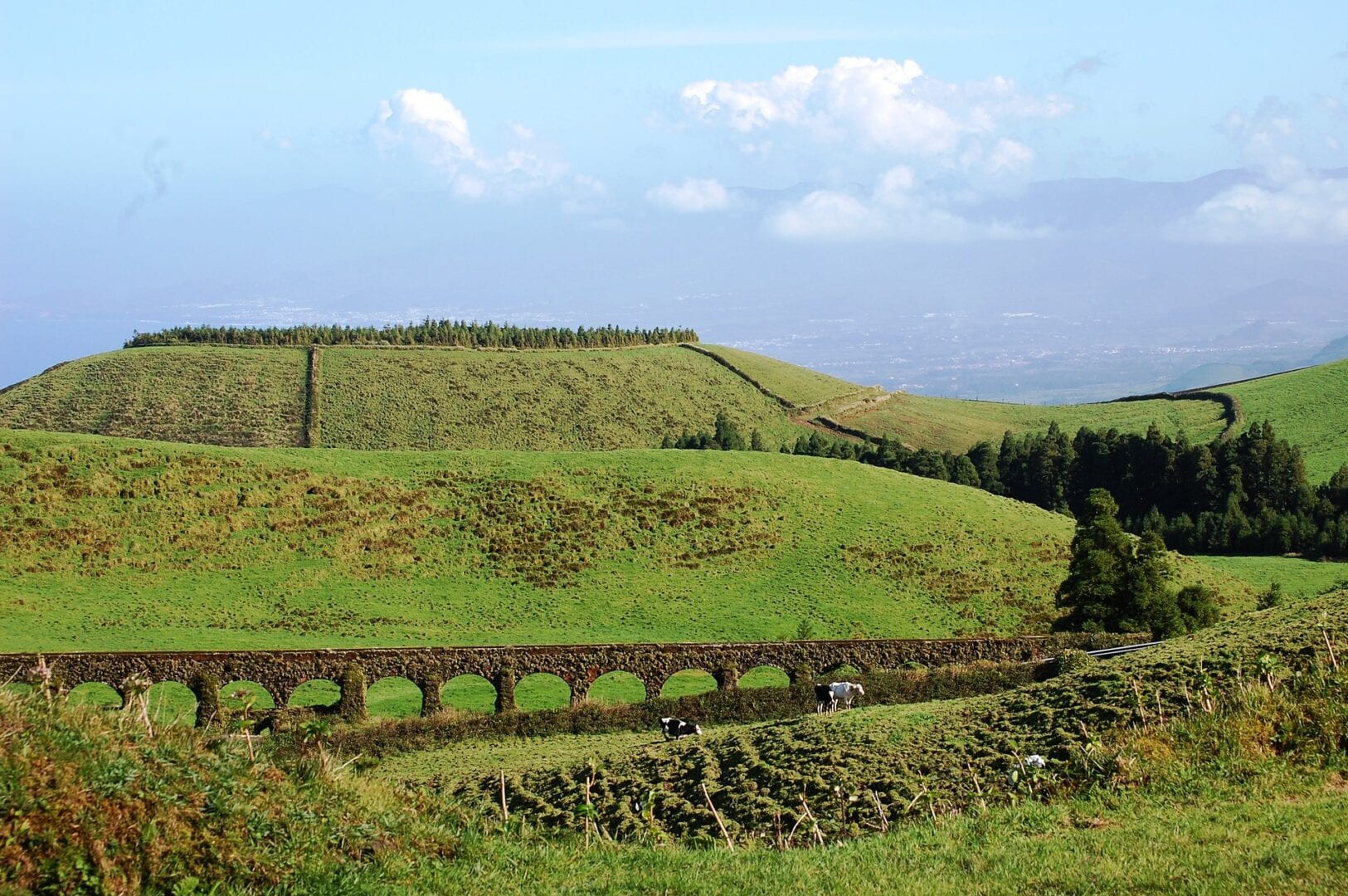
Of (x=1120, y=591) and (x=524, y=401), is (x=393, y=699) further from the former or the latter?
(x=524, y=401)

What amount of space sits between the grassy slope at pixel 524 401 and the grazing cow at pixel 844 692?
63.3 meters

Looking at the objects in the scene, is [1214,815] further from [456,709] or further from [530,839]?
[456,709]

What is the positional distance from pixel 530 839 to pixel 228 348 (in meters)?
102

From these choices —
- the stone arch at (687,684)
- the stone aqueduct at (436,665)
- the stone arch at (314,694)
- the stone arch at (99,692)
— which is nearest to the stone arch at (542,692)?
the stone aqueduct at (436,665)

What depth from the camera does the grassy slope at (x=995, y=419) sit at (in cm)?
11525

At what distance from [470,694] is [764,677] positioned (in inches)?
407

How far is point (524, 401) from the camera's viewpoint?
107 m

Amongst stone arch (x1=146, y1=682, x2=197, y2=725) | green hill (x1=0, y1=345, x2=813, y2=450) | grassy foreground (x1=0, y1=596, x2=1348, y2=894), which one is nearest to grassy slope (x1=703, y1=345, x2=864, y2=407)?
green hill (x1=0, y1=345, x2=813, y2=450)

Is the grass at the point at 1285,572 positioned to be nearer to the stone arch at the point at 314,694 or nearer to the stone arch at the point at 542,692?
the stone arch at the point at 542,692

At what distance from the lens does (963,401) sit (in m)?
145

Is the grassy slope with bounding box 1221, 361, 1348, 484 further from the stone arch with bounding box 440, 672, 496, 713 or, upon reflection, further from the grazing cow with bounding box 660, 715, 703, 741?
the grazing cow with bounding box 660, 715, 703, 741

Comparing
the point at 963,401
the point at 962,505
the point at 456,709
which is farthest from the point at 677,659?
the point at 963,401

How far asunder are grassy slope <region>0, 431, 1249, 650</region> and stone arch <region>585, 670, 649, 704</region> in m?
5.38

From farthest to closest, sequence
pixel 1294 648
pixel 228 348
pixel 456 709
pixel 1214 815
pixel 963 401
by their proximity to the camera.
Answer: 1. pixel 963 401
2. pixel 228 348
3. pixel 456 709
4. pixel 1294 648
5. pixel 1214 815
